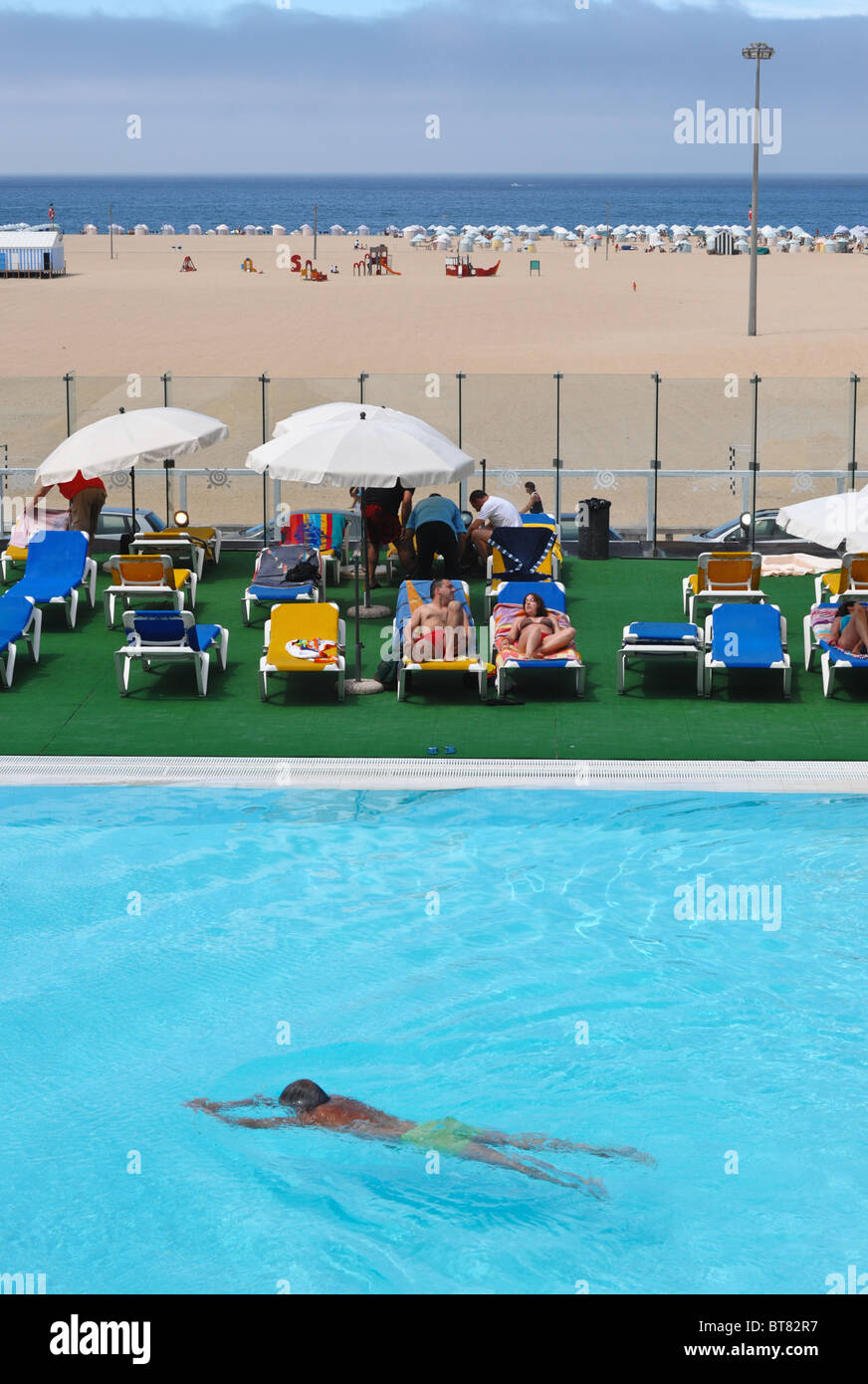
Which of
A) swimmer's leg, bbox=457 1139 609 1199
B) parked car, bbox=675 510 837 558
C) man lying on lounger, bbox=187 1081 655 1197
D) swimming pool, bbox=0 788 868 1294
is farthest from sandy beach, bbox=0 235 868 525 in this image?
swimmer's leg, bbox=457 1139 609 1199

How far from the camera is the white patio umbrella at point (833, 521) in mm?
13508

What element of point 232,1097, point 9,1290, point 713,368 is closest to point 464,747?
point 232,1097

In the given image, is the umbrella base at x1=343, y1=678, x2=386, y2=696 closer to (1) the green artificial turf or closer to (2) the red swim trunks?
(1) the green artificial turf

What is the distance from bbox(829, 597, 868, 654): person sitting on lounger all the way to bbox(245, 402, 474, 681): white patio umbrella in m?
3.58

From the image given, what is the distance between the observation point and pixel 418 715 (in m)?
13.3

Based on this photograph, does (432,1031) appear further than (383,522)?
No

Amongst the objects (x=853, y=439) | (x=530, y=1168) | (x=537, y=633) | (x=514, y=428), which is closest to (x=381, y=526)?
(x=537, y=633)

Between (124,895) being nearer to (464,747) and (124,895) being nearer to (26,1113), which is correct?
(26,1113)

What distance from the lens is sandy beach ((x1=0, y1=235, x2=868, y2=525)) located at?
2186cm

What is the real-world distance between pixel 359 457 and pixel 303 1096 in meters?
6.62

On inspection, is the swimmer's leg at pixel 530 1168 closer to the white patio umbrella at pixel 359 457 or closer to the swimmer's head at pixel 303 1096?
the swimmer's head at pixel 303 1096

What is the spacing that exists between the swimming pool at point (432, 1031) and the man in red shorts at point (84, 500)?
6.54 metres

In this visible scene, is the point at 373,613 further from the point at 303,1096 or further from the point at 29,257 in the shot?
the point at 29,257

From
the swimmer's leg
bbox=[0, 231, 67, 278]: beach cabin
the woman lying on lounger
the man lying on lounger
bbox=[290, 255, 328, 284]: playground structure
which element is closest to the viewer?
the swimmer's leg
